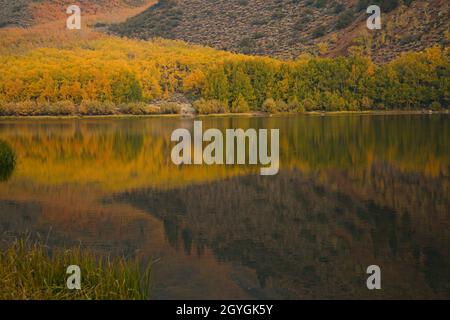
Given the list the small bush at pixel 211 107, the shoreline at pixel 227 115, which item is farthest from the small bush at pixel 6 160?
the small bush at pixel 211 107

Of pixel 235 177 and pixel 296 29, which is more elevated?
pixel 296 29

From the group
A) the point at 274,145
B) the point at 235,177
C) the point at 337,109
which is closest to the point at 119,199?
the point at 235,177

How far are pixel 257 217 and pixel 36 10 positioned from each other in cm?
13004

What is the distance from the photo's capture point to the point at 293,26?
4011 inches

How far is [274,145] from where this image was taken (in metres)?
29.4

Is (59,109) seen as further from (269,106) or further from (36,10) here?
(36,10)

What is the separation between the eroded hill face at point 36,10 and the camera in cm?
13075

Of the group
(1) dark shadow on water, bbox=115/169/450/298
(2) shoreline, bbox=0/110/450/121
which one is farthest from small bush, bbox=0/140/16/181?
(2) shoreline, bbox=0/110/450/121

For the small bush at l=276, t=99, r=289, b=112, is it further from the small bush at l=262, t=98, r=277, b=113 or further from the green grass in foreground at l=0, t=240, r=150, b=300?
the green grass in foreground at l=0, t=240, r=150, b=300

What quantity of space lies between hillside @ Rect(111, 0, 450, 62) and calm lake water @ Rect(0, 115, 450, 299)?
164 feet

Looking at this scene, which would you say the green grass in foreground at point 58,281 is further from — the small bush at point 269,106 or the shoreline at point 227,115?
the small bush at point 269,106

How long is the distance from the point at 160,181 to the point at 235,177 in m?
2.29

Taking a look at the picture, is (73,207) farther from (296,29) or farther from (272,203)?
(296,29)

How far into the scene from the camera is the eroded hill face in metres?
131
